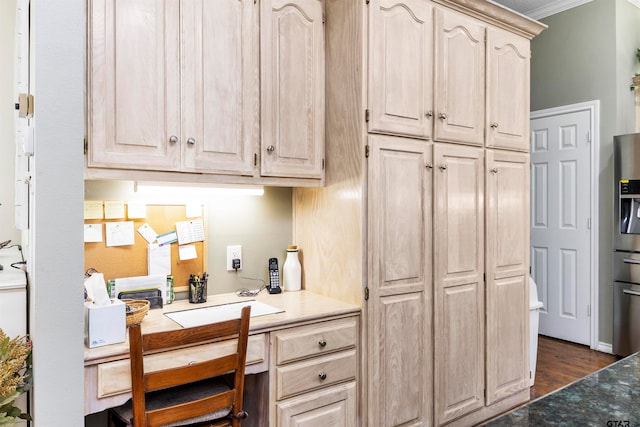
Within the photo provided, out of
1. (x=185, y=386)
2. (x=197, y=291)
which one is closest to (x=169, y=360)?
(x=185, y=386)

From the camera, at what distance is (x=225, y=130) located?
1.92m

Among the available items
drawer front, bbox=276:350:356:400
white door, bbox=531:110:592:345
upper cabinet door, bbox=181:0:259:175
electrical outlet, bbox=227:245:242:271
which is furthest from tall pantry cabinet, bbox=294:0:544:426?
white door, bbox=531:110:592:345

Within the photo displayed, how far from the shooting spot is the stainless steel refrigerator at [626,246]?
3562 mm

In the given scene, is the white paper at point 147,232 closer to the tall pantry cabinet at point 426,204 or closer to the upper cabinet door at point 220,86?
the upper cabinet door at point 220,86

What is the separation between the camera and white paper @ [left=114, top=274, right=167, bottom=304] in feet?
6.46

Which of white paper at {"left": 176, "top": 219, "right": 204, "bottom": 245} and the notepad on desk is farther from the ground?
white paper at {"left": 176, "top": 219, "right": 204, "bottom": 245}

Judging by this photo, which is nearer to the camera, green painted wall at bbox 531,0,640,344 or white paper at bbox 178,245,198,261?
white paper at bbox 178,245,198,261

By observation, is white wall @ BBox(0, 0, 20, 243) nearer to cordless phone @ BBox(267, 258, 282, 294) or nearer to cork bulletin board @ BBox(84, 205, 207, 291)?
cork bulletin board @ BBox(84, 205, 207, 291)

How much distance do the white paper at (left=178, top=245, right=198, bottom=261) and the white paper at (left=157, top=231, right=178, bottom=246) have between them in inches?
2.2

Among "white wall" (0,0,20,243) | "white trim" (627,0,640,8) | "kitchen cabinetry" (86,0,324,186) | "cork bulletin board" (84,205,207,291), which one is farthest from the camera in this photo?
"white trim" (627,0,640,8)

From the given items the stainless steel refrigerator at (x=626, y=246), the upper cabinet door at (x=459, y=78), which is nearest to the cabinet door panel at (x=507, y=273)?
the upper cabinet door at (x=459, y=78)

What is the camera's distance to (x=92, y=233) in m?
1.93

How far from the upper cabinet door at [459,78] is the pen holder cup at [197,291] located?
4.77 feet

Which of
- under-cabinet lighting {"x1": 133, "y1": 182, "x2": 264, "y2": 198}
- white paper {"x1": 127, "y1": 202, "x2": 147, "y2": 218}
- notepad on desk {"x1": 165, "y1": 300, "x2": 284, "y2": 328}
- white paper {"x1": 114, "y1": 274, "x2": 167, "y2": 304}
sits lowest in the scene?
notepad on desk {"x1": 165, "y1": 300, "x2": 284, "y2": 328}
